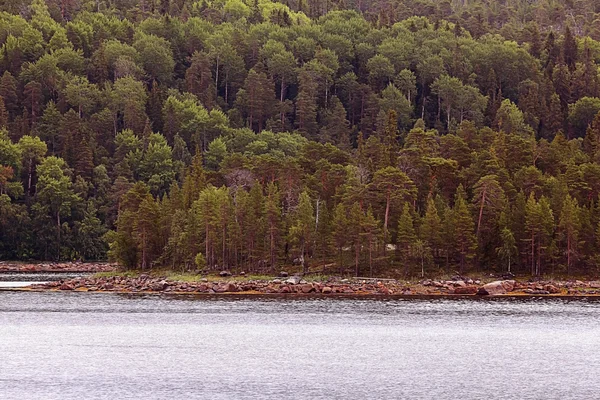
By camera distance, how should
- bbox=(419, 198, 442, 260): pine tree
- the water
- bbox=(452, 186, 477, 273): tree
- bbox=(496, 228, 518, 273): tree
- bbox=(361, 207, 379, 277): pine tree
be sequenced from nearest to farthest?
1. the water
2. bbox=(361, 207, 379, 277): pine tree
3. bbox=(496, 228, 518, 273): tree
4. bbox=(452, 186, 477, 273): tree
5. bbox=(419, 198, 442, 260): pine tree

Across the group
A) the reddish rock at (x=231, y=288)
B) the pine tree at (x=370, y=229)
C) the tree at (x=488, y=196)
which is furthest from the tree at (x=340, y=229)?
the tree at (x=488, y=196)

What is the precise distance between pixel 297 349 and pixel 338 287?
49.3m

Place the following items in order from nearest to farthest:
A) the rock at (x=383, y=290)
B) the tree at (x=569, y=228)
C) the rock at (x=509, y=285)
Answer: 1. the rock at (x=509, y=285)
2. the rock at (x=383, y=290)
3. the tree at (x=569, y=228)

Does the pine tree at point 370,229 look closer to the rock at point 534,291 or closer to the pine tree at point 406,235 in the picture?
the pine tree at point 406,235

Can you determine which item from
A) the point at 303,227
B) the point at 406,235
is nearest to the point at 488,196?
the point at 406,235

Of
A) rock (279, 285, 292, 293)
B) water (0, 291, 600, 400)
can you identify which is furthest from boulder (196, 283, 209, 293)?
rock (279, 285, 292, 293)

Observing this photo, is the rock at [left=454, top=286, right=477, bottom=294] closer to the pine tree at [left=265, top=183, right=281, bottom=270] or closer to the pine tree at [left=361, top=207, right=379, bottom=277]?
the pine tree at [left=361, top=207, right=379, bottom=277]

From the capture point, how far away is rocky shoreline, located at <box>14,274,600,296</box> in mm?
124562

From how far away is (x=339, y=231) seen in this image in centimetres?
13438

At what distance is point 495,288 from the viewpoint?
124 meters

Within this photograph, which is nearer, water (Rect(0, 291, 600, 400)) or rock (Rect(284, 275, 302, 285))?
water (Rect(0, 291, 600, 400))

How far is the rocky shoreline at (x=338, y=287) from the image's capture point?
124562 millimetres

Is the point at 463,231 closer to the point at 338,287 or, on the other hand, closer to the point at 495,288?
the point at 495,288

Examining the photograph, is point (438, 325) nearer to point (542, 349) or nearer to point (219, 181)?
point (542, 349)
